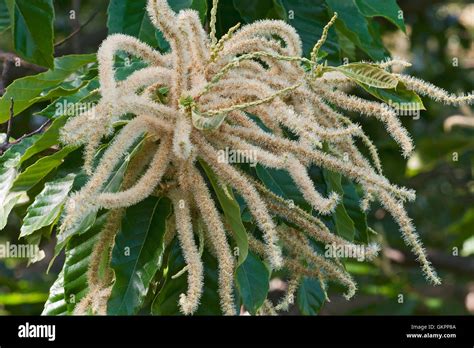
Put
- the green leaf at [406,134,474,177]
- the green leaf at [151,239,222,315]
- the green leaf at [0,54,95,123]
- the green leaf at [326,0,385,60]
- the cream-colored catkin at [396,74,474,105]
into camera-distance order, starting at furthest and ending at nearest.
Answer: the green leaf at [406,134,474,177]
the green leaf at [326,0,385,60]
the green leaf at [0,54,95,123]
the green leaf at [151,239,222,315]
the cream-colored catkin at [396,74,474,105]

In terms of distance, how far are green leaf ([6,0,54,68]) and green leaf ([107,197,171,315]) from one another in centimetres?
45

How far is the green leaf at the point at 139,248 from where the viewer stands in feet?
5.48

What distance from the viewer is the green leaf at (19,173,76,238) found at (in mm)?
1722

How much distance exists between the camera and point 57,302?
1.94m

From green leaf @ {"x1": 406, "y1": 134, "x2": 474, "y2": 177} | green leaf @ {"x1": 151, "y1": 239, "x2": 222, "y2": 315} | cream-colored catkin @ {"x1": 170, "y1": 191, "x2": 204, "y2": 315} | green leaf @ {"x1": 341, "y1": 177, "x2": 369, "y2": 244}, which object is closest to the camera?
cream-colored catkin @ {"x1": 170, "y1": 191, "x2": 204, "y2": 315}

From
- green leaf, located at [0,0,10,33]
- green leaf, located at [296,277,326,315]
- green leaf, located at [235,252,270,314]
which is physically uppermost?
green leaf, located at [0,0,10,33]

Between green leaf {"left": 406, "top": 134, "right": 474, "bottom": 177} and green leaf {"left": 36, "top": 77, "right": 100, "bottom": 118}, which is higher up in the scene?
green leaf {"left": 36, "top": 77, "right": 100, "bottom": 118}

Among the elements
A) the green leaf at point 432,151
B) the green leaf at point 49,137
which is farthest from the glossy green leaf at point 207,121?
the green leaf at point 432,151

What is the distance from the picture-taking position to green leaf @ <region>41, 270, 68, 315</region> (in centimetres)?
192

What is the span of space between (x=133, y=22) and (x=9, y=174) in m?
0.51

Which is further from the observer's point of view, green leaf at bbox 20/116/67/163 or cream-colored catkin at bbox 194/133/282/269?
green leaf at bbox 20/116/67/163

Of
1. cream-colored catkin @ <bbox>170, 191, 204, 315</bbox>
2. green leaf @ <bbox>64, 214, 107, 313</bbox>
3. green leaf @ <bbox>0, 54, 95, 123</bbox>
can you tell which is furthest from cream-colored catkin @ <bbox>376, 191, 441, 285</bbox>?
green leaf @ <bbox>0, 54, 95, 123</bbox>

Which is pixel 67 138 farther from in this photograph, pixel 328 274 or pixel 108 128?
pixel 328 274

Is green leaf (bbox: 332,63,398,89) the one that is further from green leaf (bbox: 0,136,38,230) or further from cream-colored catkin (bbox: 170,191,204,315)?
green leaf (bbox: 0,136,38,230)
